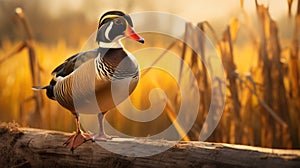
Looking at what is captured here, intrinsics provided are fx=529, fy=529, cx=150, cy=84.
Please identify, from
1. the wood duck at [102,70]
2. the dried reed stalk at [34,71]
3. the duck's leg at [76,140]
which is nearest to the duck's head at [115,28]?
the wood duck at [102,70]

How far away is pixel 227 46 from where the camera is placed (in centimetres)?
211

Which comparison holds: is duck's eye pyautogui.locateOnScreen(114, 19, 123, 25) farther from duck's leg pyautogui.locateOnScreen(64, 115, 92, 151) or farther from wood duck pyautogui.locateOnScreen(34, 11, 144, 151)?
duck's leg pyautogui.locateOnScreen(64, 115, 92, 151)

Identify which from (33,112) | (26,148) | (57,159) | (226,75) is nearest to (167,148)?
(57,159)

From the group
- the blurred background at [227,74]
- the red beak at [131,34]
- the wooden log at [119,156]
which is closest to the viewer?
the wooden log at [119,156]

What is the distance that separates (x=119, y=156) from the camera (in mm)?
1463

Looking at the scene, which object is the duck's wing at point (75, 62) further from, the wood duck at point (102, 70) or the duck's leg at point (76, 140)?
the duck's leg at point (76, 140)

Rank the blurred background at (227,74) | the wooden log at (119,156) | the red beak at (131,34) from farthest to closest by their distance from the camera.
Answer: the blurred background at (227,74), the red beak at (131,34), the wooden log at (119,156)

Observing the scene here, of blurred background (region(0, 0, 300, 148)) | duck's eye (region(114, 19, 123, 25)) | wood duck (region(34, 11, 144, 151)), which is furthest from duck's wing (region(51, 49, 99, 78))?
blurred background (region(0, 0, 300, 148))

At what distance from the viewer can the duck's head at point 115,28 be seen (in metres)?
1.47

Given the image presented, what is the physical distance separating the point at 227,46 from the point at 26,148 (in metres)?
0.91

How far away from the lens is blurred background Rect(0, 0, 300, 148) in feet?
6.83

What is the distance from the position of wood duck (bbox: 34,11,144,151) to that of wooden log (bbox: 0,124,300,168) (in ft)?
0.15

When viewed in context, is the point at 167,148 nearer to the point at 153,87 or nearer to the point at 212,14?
the point at 153,87

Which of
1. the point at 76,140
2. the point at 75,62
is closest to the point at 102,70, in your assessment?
the point at 75,62
